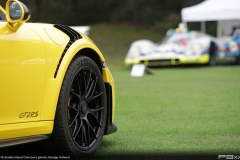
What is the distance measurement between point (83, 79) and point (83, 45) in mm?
266

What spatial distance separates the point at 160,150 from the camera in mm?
4914

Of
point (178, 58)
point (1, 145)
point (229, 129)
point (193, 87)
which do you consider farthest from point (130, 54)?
point (1, 145)

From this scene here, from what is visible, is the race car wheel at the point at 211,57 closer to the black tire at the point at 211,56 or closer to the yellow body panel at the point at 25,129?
the black tire at the point at 211,56

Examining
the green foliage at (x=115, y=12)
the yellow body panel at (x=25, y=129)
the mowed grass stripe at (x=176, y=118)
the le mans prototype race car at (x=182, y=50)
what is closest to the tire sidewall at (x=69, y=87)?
the yellow body panel at (x=25, y=129)

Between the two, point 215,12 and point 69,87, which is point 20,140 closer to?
point 69,87

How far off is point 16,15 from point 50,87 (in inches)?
22.6

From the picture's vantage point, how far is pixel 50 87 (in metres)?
4.17

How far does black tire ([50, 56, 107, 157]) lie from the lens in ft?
13.9

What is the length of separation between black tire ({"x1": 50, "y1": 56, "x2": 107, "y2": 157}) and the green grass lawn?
0.81ft

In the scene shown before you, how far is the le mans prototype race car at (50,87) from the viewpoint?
387 cm

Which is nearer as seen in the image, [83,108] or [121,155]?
[83,108]

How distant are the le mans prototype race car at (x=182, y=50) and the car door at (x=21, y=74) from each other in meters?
14.8

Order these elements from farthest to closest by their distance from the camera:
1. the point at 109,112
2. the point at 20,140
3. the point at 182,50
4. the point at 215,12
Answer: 1. the point at 215,12
2. the point at 182,50
3. the point at 109,112
4. the point at 20,140

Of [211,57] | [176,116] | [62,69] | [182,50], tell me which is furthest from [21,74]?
[211,57]
